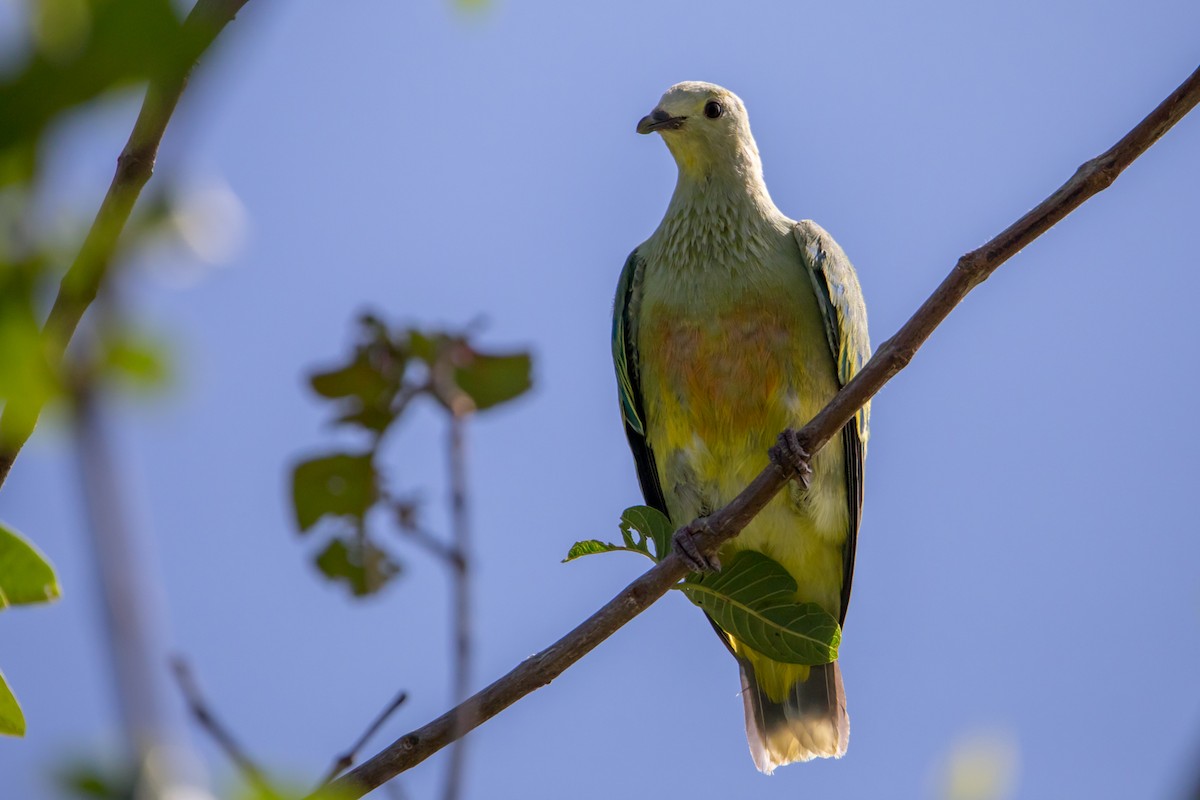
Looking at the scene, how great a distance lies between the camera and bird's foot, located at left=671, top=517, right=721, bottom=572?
3.71 meters

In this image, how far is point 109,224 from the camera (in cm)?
161

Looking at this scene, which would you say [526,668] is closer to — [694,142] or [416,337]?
[416,337]

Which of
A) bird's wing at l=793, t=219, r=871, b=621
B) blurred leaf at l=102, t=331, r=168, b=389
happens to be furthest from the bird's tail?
blurred leaf at l=102, t=331, r=168, b=389

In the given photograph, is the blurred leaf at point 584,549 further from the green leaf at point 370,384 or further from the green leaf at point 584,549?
the green leaf at point 370,384

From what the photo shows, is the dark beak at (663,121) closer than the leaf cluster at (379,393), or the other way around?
the leaf cluster at (379,393)

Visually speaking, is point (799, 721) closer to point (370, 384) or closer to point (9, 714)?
point (370, 384)

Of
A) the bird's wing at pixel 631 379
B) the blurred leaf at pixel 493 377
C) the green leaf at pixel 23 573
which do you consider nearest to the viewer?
the green leaf at pixel 23 573

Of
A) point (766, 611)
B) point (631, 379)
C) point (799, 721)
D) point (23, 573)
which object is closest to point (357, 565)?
point (23, 573)

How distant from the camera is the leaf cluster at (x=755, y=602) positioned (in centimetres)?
389

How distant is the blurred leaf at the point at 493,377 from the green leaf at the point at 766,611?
1567 mm

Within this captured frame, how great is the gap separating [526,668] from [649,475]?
252 cm

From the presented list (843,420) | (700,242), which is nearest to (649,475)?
(700,242)

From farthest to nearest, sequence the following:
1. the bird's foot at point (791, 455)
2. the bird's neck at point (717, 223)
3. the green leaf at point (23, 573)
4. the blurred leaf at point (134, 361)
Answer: the bird's neck at point (717, 223)
the bird's foot at point (791, 455)
the green leaf at point (23, 573)
the blurred leaf at point (134, 361)

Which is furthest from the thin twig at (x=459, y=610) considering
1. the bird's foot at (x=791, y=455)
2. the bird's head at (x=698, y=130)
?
the bird's head at (x=698, y=130)
